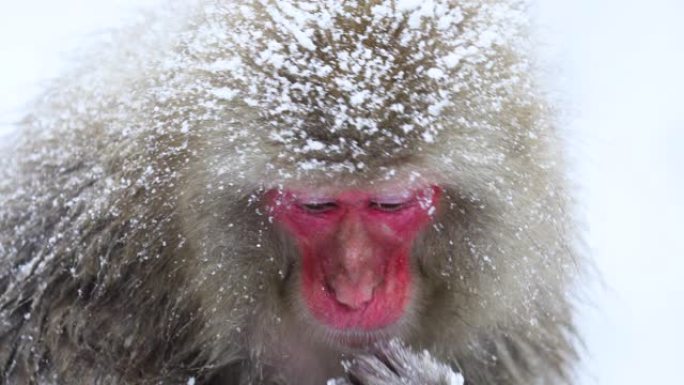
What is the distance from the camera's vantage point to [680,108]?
719cm

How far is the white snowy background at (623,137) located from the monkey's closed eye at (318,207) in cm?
116

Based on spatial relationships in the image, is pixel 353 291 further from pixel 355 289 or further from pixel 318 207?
pixel 318 207

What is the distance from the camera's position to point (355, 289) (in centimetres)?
278

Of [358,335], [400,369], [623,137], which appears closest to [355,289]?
[358,335]

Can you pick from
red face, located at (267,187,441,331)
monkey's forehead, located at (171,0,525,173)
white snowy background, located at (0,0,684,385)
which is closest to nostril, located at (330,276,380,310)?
red face, located at (267,187,441,331)

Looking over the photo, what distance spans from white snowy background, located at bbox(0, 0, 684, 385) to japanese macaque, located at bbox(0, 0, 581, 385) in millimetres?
783

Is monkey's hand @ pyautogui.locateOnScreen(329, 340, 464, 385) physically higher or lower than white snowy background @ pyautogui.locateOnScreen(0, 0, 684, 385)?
higher

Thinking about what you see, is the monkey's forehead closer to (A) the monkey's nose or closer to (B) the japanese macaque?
(B) the japanese macaque

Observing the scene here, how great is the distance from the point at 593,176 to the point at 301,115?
3837 millimetres

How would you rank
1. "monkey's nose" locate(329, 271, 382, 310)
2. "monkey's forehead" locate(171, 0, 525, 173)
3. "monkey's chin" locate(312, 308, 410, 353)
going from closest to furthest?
"monkey's forehead" locate(171, 0, 525, 173)
"monkey's nose" locate(329, 271, 382, 310)
"monkey's chin" locate(312, 308, 410, 353)

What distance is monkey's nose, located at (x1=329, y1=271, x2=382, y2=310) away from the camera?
2773 millimetres

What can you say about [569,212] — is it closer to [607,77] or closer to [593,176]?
[593,176]

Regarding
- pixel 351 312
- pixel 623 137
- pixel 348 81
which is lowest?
pixel 623 137

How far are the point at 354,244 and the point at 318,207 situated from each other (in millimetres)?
121
